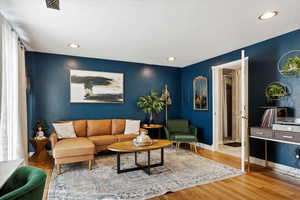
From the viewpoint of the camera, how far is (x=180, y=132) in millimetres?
4613

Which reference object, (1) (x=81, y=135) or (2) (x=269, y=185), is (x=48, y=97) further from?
(2) (x=269, y=185)

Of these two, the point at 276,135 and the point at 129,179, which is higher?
the point at 276,135

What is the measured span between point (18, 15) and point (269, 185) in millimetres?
4321

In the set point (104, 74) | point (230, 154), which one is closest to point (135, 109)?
point (104, 74)

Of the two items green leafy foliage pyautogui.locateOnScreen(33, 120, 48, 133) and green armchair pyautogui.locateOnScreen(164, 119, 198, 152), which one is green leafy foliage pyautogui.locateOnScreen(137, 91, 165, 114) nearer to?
green armchair pyautogui.locateOnScreen(164, 119, 198, 152)

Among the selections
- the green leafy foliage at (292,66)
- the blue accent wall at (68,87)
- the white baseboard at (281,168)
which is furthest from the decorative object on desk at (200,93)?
the green leafy foliage at (292,66)

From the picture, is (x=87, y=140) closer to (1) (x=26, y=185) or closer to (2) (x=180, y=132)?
(2) (x=180, y=132)

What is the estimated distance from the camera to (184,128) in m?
4.72

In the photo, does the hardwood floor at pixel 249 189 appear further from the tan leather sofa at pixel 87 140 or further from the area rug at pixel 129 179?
the tan leather sofa at pixel 87 140

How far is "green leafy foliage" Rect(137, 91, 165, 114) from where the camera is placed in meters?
4.74

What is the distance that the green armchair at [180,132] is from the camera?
4.12m

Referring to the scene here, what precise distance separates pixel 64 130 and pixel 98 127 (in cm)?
76

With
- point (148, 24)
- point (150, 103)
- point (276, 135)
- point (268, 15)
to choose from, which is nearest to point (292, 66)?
point (268, 15)

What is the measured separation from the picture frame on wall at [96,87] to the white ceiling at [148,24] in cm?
70
